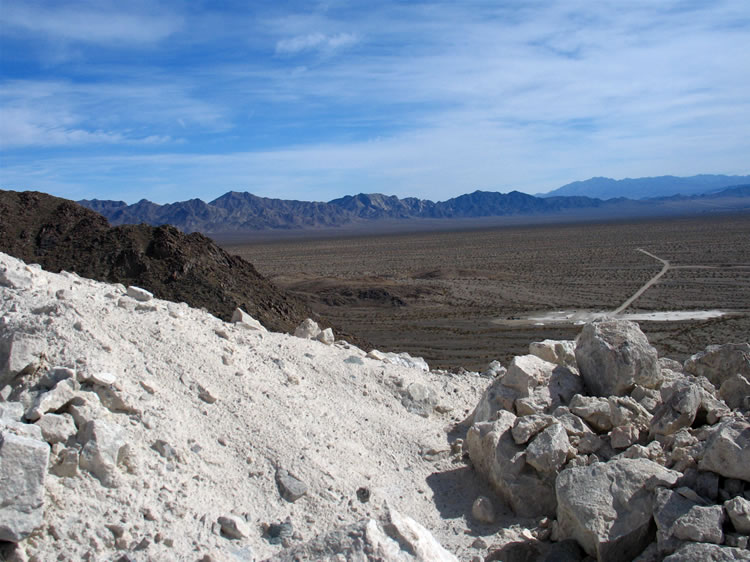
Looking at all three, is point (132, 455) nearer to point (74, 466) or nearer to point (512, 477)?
point (74, 466)

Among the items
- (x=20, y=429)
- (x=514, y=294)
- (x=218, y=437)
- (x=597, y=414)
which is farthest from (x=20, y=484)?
(x=514, y=294)

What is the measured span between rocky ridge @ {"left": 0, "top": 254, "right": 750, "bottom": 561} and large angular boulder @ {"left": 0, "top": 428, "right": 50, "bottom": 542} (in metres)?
0.01

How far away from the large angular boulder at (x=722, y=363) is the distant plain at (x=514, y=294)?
797 cm

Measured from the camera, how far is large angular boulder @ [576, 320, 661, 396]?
7.24 meters

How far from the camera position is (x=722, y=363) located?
25.5 feet

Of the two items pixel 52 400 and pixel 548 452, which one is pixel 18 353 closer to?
pixel 52 400

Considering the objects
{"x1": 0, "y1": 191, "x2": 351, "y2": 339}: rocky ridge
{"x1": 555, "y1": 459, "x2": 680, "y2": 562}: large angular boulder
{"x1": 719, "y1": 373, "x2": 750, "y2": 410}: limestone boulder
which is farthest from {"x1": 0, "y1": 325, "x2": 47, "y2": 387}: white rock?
{"x1": 719, "y1": 373, "x2": 750, "y2": 410}: limestone boulder

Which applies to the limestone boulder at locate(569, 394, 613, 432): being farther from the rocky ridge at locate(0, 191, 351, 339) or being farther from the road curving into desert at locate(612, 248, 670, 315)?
the road curving into desert at locate(612, 248, 670, 315)

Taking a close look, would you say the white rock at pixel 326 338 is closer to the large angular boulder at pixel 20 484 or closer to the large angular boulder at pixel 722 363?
the large angular boulder at pixel 722 363

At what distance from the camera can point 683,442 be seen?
5656 millimetres

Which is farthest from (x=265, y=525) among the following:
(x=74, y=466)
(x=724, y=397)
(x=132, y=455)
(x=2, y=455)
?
(x=724, y=397)

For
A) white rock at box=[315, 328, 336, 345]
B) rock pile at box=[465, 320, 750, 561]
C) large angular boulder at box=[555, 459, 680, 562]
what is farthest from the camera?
white rock at box=[315, 328, 336, 345]

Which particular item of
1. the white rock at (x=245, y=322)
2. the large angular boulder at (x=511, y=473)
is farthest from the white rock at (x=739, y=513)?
the white rock at (x=245, y=322)

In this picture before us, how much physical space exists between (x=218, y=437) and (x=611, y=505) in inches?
136
